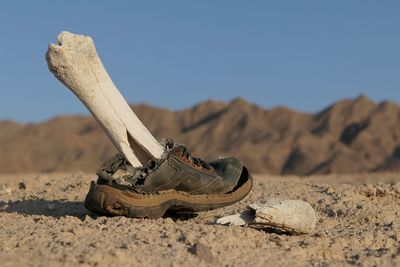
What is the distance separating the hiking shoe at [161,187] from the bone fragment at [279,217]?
37cm

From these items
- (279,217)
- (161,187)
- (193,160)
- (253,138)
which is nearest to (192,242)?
(279,217)

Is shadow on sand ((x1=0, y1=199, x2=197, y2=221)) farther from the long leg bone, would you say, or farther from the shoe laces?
the long leg bone

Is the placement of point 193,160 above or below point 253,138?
above

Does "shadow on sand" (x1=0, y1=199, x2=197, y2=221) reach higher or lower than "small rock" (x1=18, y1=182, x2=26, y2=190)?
higher

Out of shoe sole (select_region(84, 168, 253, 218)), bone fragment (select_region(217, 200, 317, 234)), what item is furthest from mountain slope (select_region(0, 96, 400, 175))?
bone fragment (select_region(217, 200, 317, 234))

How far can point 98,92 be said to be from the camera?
3.83 m

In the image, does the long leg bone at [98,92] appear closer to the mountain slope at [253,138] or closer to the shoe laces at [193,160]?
the shoe laces at [193,160]

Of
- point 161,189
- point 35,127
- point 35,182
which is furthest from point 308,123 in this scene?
point 161,189

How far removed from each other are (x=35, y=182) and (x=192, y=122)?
38034 millimetres

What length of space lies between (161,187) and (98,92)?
688 millimetres

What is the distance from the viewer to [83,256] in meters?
2.94

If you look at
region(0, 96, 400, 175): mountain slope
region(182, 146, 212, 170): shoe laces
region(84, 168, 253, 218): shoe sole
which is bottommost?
region(0, 96, 400, 175): mountain slope

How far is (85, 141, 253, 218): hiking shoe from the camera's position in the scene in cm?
384

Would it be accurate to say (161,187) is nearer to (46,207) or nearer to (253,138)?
(46,207)
